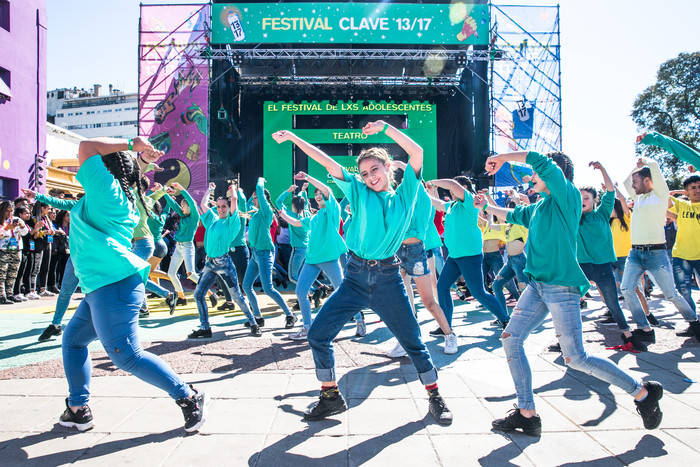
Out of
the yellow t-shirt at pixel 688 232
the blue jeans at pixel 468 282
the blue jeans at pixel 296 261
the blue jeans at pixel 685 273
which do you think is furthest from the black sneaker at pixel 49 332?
the yellow t-shirt at pixel 688 232

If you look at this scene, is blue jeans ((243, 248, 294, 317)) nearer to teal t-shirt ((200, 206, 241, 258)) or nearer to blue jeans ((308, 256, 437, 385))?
teal t-shirt ((200, 206, 241, 258))

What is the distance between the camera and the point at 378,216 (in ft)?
10.0

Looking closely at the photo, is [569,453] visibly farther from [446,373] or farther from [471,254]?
[471,254]

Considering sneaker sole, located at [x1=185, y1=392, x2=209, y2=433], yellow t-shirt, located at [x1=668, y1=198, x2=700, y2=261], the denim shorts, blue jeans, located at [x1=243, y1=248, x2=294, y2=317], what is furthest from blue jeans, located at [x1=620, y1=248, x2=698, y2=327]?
sneaker sole, located at [x1=185, y1=392, x2=209, y2=433]

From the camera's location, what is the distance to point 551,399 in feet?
11.4

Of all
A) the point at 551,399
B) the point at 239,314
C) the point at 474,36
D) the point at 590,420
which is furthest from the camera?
the point at 474,36

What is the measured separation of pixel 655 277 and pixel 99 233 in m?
5.64

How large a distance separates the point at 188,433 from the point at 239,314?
199 inches

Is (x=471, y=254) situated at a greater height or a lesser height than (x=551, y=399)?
greater

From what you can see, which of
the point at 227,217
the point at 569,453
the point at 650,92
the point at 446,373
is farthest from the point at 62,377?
the point at 650,92

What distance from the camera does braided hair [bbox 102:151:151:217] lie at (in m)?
3.04

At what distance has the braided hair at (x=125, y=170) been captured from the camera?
3041 mm

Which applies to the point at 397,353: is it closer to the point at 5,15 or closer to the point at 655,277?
the point at 655,277

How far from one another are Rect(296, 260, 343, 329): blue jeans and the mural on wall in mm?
11712
